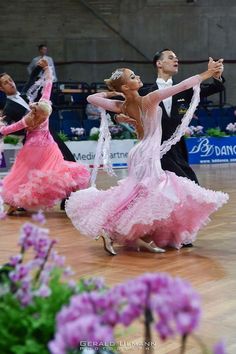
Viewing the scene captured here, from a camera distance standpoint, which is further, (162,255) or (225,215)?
(225,215)

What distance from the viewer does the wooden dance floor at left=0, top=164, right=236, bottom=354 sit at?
9.69 feet

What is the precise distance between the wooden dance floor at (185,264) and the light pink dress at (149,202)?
18 centimetres

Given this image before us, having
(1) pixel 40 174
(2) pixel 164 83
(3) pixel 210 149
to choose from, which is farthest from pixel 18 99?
(3) pixel 210 149

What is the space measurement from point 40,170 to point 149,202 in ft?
8.46

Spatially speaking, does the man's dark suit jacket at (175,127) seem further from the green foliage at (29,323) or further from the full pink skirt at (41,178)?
the green foliage at (29,323)

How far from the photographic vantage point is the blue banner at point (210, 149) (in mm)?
14219

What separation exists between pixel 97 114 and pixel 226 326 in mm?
12131

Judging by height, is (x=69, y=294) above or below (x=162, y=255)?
above

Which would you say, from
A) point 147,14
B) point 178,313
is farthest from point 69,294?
point 147,14

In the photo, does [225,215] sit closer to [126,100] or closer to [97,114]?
[126,100]

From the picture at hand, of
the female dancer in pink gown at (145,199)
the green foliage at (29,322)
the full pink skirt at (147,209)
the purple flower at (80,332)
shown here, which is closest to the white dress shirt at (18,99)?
the female dancer in pink gown at (145,199)

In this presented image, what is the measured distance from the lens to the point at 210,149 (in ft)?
47.5

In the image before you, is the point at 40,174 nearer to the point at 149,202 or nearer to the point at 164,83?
the point at 164,83

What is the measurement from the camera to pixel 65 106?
1444 cm
